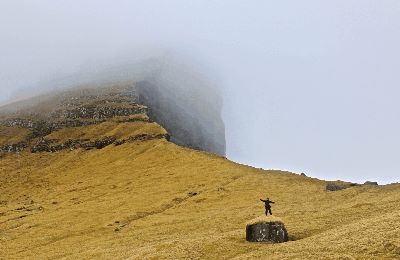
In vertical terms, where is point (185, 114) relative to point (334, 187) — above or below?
above

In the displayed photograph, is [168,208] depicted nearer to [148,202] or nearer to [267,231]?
[148,202]

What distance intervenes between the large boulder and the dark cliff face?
69649 millimetres

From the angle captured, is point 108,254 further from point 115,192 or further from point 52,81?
point 52,81

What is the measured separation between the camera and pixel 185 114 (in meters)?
143

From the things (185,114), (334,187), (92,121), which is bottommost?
(334,187)

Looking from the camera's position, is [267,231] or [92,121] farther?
[92,121]

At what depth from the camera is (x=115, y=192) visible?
6762 cm

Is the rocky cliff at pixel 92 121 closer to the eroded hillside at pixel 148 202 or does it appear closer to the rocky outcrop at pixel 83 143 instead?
the rocky outcrop at pixel 83 143

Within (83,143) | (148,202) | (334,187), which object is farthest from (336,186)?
(83,143)

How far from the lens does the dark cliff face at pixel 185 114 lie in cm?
12038

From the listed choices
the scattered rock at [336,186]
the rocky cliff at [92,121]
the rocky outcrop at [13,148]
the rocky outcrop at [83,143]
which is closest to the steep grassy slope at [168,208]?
the scattered rock at [336,186]

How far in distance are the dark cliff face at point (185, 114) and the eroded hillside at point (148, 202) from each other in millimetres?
18651

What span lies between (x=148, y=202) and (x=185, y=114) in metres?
82.6

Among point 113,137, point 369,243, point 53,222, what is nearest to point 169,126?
point 113,137
